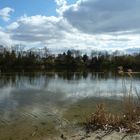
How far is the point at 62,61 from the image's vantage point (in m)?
85.1

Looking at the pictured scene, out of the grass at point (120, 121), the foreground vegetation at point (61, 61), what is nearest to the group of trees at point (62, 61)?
the foreground vegetation at point (61, 61)

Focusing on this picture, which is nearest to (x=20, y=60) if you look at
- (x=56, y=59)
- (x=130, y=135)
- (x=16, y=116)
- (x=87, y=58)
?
(x=56, y=59)

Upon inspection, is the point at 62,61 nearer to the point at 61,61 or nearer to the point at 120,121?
the point at 61,61

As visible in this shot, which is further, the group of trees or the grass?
the group of trees

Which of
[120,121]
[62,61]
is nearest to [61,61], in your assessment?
[62,61]

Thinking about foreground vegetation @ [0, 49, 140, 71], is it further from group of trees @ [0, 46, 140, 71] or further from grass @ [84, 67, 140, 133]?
grass @ [84, 67, 140, 133]

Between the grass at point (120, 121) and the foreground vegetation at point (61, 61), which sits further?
the foreground vegetation at point (61, 61)

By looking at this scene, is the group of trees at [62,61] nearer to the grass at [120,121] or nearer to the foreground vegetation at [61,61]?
the foreground vegetation at [61,61]

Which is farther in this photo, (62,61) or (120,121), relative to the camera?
(62,61)

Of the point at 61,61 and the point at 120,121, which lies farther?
the point at 61,61

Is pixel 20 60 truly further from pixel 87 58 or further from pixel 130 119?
pixel 130 119

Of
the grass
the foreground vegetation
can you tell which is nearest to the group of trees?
the foreground vegetation

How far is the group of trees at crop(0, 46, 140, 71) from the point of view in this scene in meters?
77.4

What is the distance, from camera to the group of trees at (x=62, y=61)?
254 feet
